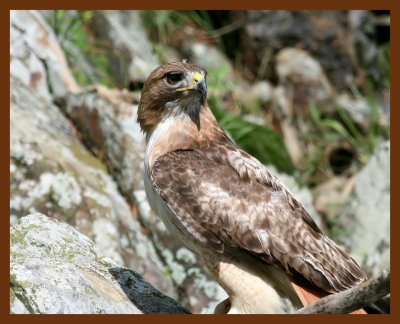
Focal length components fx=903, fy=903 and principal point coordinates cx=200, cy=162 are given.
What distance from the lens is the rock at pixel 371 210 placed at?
11539 millimetres

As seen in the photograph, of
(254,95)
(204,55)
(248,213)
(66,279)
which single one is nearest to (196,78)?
(248,213)

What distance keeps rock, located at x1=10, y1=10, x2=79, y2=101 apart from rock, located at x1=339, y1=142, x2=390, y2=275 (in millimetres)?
4087

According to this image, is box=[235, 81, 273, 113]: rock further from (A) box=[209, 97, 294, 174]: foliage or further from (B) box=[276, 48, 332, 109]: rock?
(A) box=[209, 97, 294, 174]: foliage

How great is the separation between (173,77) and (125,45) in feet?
17.8

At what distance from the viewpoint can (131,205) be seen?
9469mm

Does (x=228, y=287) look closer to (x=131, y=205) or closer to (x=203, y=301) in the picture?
(x=203, y=301)

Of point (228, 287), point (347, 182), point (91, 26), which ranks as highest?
point (91, 26)

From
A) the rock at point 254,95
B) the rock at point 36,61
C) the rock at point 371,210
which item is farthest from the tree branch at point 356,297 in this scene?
the rock at point 254,95

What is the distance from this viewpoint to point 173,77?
7.02 meters

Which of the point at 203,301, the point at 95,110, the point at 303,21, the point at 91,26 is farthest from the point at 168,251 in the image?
the point at 303,21

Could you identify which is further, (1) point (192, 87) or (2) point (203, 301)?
(2) point (203, 301)

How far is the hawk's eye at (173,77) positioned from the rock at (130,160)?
84.6 inches

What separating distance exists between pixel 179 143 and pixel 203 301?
220cm

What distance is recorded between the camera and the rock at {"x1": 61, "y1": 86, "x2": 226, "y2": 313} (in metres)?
8.77
